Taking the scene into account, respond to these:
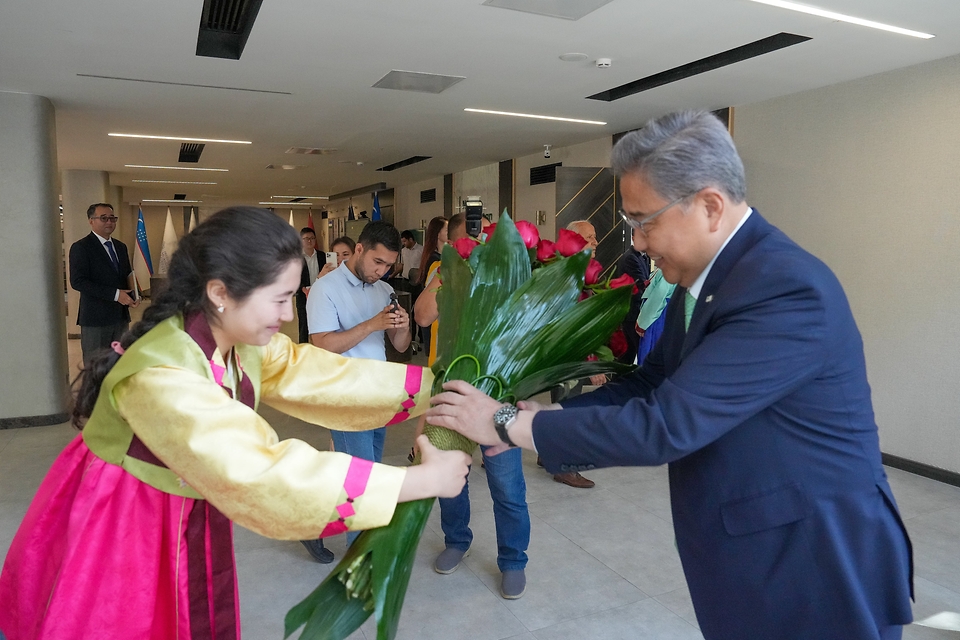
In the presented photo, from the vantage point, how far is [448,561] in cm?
297

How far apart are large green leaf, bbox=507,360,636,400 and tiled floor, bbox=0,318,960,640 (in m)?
1.47

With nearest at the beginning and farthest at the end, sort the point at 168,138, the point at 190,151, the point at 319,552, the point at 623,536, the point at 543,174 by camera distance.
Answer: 1. the point at 319,552
2. the point at 623,536
3. the point at 168,138
4. the point at 190,151
5. the point at 543,174

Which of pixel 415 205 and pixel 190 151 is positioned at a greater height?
pixel 190 151

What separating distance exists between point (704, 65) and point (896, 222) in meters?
1.69

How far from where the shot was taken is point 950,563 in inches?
122

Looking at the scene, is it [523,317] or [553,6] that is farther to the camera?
[553,6]

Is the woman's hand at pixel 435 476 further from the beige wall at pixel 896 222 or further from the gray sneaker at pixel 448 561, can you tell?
the beige wall at pixel 896 222

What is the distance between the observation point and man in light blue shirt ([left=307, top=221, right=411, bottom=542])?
2781 millimetres

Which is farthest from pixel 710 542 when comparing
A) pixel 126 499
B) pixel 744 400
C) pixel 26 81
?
pixel 26 81

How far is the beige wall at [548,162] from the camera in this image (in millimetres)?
8008

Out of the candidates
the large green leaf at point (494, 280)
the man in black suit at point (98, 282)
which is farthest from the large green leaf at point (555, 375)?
the man in black suit at point (98, 282)

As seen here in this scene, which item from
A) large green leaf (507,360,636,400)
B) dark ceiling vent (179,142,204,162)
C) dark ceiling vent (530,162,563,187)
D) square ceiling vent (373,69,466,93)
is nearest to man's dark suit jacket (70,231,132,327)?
square ceiling vent (373,69,466,93)

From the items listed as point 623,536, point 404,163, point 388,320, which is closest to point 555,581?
point 623,536

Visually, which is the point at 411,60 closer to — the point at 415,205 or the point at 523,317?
the point at 523,317
